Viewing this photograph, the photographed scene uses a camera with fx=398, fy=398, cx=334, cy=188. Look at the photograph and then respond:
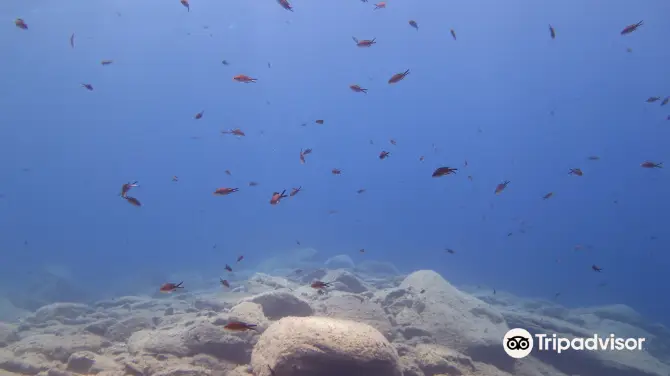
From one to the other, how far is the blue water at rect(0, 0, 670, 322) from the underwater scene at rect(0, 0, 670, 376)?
644mm

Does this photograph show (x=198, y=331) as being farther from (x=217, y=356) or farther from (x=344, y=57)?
(x=344, y=57)

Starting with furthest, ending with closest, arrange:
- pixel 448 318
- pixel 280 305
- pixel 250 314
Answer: pixel 448 318 < pixel 280 305 < pixel 250 314

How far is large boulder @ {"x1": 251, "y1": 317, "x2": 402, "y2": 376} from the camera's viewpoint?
5.25 meters

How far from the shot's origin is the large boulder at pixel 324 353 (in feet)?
17.2

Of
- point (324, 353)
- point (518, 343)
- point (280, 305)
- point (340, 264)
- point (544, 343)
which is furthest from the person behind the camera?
point (340, 264)

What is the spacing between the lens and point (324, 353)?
529cm

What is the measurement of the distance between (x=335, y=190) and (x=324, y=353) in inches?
4731

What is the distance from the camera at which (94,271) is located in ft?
120

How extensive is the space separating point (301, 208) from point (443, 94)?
50.8 metres

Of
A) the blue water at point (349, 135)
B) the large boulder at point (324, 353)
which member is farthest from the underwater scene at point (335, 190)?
the blue water at point (349, 135)

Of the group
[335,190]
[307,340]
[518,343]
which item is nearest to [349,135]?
[335,190]

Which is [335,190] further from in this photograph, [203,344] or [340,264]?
[203,344]

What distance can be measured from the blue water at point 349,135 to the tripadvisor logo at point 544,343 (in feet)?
84.0

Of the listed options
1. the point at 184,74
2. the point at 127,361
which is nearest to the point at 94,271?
the point at 127,361
